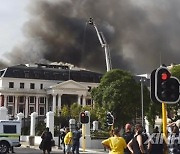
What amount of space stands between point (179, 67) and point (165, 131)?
175 feet

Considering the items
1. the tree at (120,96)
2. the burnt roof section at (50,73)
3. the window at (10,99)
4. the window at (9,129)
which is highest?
the burnt roof section at (50,73)

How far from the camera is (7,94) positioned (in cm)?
11150

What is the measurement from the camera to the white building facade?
112250mm

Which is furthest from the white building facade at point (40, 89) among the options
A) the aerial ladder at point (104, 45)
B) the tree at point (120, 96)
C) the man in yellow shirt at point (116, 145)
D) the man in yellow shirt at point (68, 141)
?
the man in yellow shirt at point (116, 145)

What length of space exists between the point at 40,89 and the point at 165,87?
350 feet

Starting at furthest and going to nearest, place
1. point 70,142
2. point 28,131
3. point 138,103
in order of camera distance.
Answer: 1. point 138,103
2. point 28,131
3. point 70,142

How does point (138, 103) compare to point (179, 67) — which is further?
point (179, 67)

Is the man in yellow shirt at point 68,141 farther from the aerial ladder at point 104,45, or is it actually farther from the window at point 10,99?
the window at point 10,99

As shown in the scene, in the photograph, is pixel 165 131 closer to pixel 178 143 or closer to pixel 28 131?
pixel 178 143

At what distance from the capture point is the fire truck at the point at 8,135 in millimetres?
28516

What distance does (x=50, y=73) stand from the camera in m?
121

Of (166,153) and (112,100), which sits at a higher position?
(112,100)

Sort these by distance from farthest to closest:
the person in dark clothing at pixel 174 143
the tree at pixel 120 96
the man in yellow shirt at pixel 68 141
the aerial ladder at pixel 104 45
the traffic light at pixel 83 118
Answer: the aerial ladder at pixel 104 45
the tree at pixel 120 96
the traffic light at pixel 83 118
the man in yellow shirt at pixel 68 141
the person in dark clothing at pixel 174 143

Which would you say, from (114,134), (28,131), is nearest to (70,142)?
(114,134)
